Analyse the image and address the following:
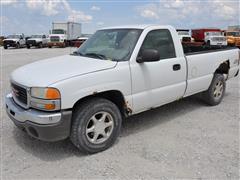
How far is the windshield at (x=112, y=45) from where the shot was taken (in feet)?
12.7

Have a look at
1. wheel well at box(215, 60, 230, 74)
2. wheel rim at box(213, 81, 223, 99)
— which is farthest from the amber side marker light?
wheel well at box(215, 60, 230, 74)

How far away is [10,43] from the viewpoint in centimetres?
3141

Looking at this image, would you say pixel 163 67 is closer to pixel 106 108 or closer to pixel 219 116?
pixel 106 108

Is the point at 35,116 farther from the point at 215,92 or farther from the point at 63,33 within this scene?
the point at 63,33

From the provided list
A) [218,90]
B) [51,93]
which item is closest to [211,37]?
[218,90]

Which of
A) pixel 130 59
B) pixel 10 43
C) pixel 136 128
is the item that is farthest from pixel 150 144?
pixel 10 43

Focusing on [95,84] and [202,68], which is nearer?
[95,84]

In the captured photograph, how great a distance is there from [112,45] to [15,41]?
31.1m

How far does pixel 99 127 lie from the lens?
356 centimetres

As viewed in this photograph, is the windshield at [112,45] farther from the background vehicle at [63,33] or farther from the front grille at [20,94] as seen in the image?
the background vehicle at [63,33]

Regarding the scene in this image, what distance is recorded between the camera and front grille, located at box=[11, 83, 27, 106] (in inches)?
132

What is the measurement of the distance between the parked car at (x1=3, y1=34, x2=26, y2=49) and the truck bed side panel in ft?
101

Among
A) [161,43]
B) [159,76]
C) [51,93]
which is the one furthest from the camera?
[161,43]

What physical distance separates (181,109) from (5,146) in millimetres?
3607
